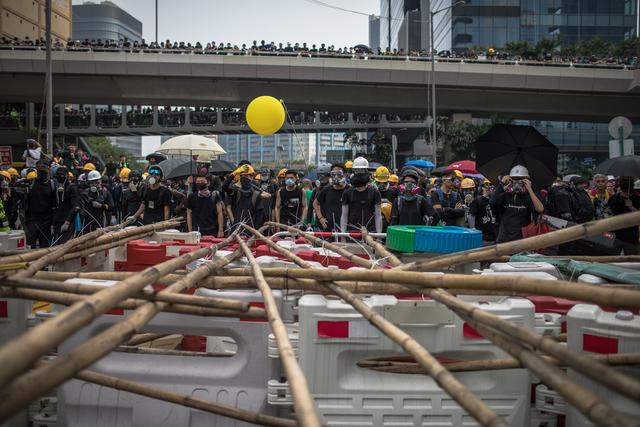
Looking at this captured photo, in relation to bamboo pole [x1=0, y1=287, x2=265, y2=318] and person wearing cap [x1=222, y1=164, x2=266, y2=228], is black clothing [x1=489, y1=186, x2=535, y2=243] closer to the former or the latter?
person wearing cap [x1=222, y1=164, x2=266, y2=228]

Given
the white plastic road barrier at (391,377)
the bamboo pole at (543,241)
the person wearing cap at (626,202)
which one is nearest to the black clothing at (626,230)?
the person wearing cap at (626,202)

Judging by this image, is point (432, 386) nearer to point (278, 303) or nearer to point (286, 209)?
point (278, 303)

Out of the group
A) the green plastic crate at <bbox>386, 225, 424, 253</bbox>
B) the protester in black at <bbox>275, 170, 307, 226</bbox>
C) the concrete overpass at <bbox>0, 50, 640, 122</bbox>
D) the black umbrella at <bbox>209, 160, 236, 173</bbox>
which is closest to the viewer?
the green plastic crate at <bbox>386, 225, 424, 253</bbox>

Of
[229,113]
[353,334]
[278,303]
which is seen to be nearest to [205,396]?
[278,303]

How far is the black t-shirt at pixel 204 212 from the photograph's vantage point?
12.1m

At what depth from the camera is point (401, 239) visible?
5574mm

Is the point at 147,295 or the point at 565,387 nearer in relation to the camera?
the point at 565,387

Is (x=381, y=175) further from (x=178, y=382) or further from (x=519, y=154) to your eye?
(x=178, y=382)

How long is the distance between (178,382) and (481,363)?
4.82 feet

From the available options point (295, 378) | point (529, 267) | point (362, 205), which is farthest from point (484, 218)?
point (295, 378)

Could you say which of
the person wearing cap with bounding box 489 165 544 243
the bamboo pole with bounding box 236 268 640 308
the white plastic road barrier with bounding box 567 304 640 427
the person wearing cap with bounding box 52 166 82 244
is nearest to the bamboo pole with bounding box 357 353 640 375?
the white plastic road barrier with bounding box 567 304 640 427

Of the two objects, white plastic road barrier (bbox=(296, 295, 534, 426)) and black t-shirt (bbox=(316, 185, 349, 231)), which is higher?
black t-shirt (bbox=(316, 185, 349, 231))

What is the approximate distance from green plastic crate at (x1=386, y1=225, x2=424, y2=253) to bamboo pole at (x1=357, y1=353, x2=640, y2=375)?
1.80 meters

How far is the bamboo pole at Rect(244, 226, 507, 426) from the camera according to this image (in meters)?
2.14
